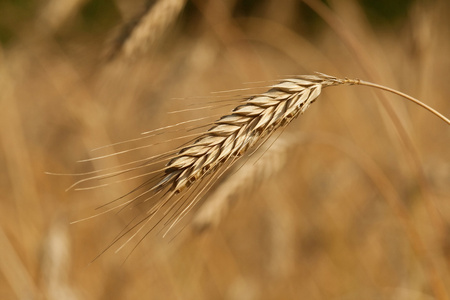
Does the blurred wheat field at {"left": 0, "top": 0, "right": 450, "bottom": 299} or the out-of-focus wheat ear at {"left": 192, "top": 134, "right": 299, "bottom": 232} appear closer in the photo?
the out-of-focus wheat ear at {"left": 192, "top": 134, "right": 299, "bottom": 232}

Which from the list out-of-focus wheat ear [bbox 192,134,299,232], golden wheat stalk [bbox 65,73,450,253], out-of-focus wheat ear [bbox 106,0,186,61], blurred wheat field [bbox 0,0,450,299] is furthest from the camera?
blurred wheat field [bbox 0,0,450,299]

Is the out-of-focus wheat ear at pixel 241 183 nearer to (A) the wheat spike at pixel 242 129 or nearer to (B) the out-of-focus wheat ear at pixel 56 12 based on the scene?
(A) the wheat spike at pixel 242 129

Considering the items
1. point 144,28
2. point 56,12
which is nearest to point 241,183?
point 144,28

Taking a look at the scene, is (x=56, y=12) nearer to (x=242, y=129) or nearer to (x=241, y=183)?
(x=241, y=183)

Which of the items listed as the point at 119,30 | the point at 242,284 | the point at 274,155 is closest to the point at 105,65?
the point at 119,30

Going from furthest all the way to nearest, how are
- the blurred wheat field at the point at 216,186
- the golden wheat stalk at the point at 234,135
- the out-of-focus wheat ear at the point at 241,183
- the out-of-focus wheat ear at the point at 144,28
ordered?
the blurred wheat field at the point at 216,186, the out-of-focus wheat ear at the point at 241,183, the out-of-focus wheat ear at the point at 144,28, the golden wheat stalk at the point at 234,135

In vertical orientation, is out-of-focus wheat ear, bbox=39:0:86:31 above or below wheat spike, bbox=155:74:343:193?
above

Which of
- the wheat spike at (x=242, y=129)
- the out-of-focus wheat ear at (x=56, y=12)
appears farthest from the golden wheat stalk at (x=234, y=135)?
the out-of-focus wheat ear at (x=56, y=12)

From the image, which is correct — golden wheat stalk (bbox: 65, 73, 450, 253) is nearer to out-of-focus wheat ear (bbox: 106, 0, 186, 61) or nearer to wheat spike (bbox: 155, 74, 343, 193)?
wheat spike (bbox: 155, 74, 343, 193)

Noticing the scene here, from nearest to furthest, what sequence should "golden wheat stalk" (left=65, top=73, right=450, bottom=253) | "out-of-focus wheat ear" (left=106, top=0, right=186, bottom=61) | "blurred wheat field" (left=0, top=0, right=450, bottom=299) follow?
1. "golden wheat stalk" (left=65, top=73, right=450, bottom=253)
2. "out-of-focus wheat ear" (left=106, top=0, right=186, bottom=61)
3. "blurred wheat field" (left=0, top=0, right=450, bottom=299)

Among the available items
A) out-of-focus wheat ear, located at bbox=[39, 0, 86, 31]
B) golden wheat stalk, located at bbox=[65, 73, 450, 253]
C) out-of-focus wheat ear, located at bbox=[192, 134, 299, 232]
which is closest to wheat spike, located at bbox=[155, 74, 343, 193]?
golden wheat stalk, located at bbox=[65, 73, 450, 253]
